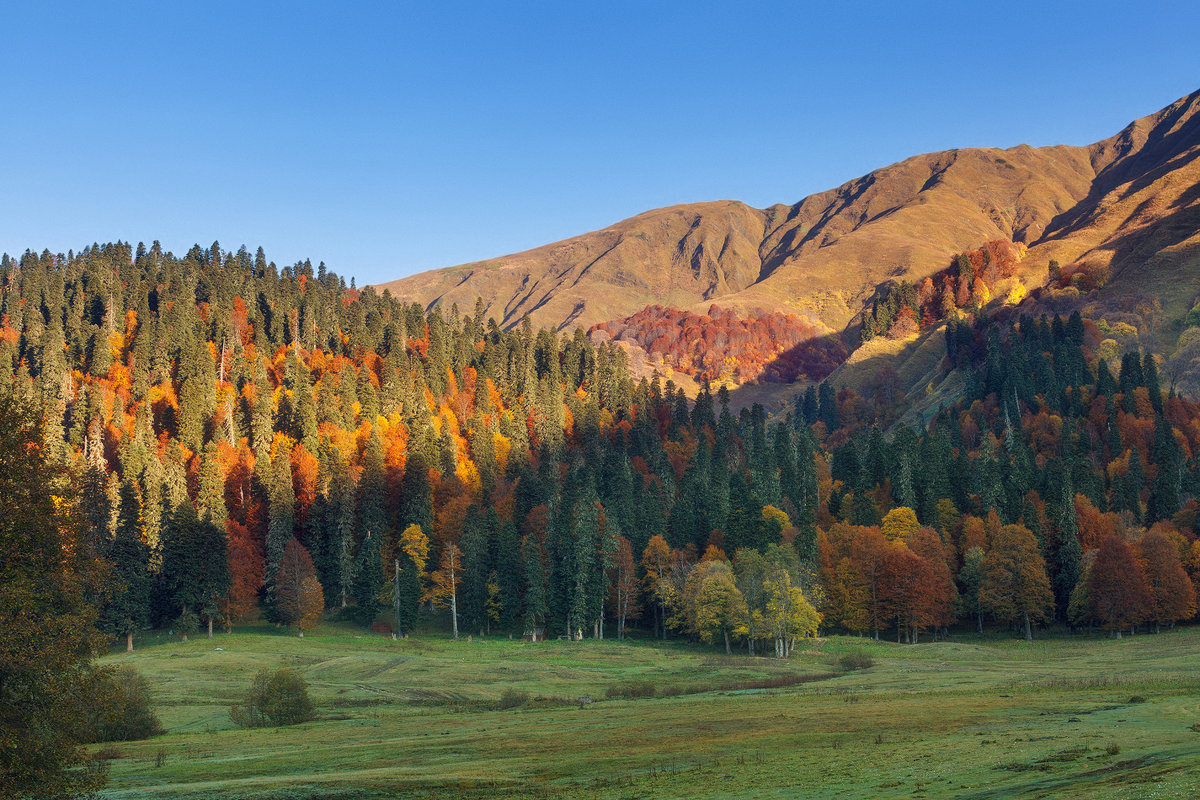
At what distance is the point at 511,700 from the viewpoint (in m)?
72.2

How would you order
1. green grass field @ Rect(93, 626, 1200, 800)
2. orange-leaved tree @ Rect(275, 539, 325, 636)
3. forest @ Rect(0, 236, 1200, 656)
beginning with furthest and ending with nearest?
1. orange-leaved tree @ Rect(275, 539, 325, 636)
2. forest @ Rect(0, 236, 1200, 656)
3. green grass field @ Rect(93, 626, 1200, 800)

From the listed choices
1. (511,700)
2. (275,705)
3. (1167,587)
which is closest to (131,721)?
(275,705)

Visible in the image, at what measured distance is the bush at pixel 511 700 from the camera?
234 feet

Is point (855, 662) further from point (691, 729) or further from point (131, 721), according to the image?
point (131, 721)

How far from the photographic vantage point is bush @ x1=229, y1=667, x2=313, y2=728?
6488cm

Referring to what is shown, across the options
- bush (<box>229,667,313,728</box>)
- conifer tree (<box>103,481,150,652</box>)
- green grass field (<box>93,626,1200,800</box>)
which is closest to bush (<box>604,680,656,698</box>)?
green grass field (<box>93,626,1200,800</box>)

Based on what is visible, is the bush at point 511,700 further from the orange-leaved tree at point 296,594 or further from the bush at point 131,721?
the orange-leaved tree at point 296,594

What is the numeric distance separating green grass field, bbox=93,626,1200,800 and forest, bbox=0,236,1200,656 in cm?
1912

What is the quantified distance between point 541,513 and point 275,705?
81.2 meters

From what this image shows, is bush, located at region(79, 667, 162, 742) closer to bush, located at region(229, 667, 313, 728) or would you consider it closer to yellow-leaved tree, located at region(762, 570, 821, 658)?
bush, located at region(229, 667, 313, 728)

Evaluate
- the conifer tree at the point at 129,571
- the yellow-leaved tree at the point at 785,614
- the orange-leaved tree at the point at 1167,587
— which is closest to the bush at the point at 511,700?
the yellow-leaved tree at the point at 785,614

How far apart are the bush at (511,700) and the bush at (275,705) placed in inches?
573

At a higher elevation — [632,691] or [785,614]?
[785,614]

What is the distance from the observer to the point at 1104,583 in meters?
117
